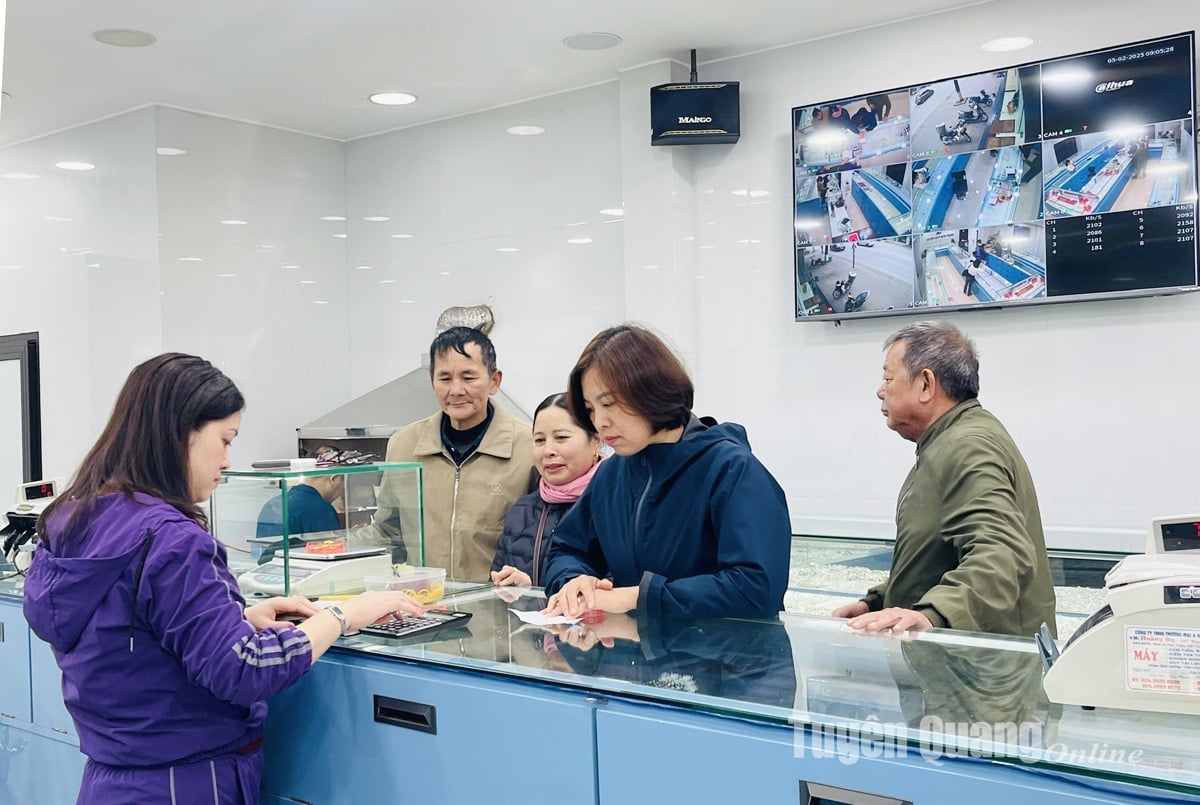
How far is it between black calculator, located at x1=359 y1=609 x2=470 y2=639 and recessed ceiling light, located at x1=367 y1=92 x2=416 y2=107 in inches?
A: 157

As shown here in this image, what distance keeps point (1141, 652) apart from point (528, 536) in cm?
194

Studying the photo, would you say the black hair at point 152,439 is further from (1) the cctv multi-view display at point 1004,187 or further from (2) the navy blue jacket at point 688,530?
(1) the cctv multi-view display at point 1004,187

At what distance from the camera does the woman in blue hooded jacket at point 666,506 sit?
2096 mm

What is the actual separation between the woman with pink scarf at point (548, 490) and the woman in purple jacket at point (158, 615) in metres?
1.13

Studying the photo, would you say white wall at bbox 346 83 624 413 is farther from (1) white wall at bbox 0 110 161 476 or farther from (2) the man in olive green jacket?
(2) the man in olive green jacket

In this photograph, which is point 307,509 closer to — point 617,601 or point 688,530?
point 617,601

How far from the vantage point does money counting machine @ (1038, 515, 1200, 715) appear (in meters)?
1.35

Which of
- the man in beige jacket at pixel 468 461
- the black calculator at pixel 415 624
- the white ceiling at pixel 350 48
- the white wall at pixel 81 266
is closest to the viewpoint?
the black calculator at pixel 415 624

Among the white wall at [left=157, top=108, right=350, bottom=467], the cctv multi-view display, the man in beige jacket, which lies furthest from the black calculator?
the white wall at [left=157, top=108, right=350, bottom=467]

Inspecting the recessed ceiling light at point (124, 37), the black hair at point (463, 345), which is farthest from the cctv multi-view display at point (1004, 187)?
the recessed ceiling light at point (124, 37)

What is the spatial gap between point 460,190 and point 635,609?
4322 millimetres

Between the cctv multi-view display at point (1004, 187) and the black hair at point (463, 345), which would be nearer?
the black hair at point (463, 345)

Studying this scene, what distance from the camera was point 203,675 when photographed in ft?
5.82

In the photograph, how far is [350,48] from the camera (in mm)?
4836
